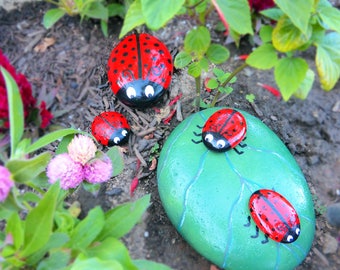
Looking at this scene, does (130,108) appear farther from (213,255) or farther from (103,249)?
(103,249)

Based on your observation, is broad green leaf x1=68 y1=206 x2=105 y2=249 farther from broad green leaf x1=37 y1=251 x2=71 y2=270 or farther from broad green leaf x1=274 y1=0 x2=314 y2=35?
broad green leaf x1=274 y1=0 x2=314 y2=35

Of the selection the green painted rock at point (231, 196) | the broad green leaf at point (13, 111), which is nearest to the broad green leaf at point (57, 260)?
the broad green leaf at point (13, 111)

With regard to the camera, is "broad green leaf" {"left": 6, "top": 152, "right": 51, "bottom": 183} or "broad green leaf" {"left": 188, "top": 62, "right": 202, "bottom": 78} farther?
"broad green leaf" {"left": 188, "top": 62, "right": 202, "bottom": 78}

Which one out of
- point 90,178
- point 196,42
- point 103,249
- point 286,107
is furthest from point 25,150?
point 286,107

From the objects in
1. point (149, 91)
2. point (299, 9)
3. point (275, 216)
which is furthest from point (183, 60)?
point (275, 216)

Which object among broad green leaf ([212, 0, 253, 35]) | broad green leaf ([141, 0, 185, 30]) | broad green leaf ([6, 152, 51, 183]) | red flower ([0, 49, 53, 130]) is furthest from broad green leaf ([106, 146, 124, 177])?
red flower ([0, 49, 53, 130])

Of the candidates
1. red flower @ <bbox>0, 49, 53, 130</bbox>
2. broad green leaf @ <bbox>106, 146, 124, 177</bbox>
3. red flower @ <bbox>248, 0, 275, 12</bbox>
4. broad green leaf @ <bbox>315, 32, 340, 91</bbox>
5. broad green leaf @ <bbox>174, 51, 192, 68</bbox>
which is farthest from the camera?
red flower @ <bbox>248, 0, 275, 12</bbox>

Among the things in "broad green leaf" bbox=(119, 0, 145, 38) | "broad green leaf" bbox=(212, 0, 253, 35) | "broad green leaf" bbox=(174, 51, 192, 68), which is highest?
"broad green leaf" bbox=(119, 0, 145, 38)
